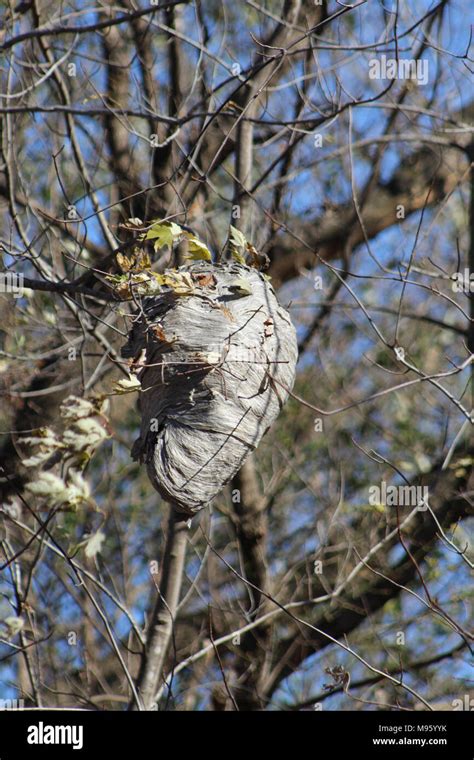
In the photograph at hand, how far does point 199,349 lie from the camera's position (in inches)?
145

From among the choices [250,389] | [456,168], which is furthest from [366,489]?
[250,389]

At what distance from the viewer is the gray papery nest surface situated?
12.0 feet

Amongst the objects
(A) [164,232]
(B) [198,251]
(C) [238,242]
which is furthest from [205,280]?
(A) [164,232]

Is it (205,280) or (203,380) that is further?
(205,280)

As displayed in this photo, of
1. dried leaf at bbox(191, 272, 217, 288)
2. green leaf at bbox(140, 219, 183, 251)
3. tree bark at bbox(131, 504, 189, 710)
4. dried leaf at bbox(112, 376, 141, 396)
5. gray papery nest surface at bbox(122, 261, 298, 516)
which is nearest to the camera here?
dried leaf at bbox(112, 376, 141, 396)

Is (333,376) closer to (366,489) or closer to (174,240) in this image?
(366,489)

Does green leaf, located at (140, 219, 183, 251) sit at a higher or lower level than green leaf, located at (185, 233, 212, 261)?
lower

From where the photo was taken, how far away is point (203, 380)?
146 inches

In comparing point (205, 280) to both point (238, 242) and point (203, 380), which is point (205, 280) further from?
point (203, 380)

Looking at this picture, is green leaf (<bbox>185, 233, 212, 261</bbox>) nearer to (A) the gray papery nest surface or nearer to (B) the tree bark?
(A) the gray papery nest surface

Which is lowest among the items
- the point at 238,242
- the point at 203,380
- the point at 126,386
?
the point at 126,386

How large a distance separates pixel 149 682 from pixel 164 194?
2942 mm

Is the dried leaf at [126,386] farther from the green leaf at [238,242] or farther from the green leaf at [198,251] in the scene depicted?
the green leaf at [238,242]

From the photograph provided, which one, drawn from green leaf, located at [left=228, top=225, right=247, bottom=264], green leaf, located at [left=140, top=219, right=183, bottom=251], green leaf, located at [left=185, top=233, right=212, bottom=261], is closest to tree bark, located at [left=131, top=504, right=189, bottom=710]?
green leaf, located at [left=228, top=225, right=247, bottom=264]
